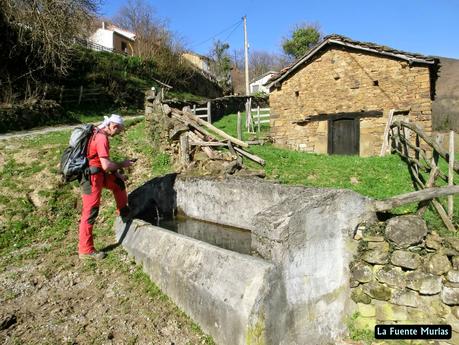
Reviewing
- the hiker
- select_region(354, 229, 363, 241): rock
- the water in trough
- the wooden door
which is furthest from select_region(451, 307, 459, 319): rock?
the wooden door

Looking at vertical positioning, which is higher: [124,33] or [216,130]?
[124,33]

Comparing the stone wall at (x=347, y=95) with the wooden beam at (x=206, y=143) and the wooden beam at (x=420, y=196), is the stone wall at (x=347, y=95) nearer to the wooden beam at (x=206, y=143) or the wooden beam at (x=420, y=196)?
the wooden beam at (x=206, y=143)

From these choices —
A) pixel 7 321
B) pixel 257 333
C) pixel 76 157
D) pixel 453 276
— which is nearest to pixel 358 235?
pixel 453 276

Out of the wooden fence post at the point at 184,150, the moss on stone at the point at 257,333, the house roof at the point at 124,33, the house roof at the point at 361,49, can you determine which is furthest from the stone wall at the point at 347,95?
the house roof at the point at 124,33

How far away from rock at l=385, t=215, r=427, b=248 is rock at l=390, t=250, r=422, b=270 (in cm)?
9

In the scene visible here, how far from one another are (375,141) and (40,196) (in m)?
12.4

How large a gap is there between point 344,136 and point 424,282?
38.9 ft

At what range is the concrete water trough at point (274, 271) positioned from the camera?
3445mm

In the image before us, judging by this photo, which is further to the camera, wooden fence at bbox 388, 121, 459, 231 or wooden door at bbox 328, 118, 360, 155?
wooden door at bbox 328, 118, 360, 155

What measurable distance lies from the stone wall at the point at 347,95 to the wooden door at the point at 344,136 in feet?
0.71

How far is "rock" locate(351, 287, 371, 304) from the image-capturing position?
177 inches

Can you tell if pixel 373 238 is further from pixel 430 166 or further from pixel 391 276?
pixel 430 166

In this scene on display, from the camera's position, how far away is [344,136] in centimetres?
1542

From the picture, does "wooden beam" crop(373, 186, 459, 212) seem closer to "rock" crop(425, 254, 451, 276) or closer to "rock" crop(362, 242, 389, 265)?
"rock" crop(362, 242, 389, 265)
